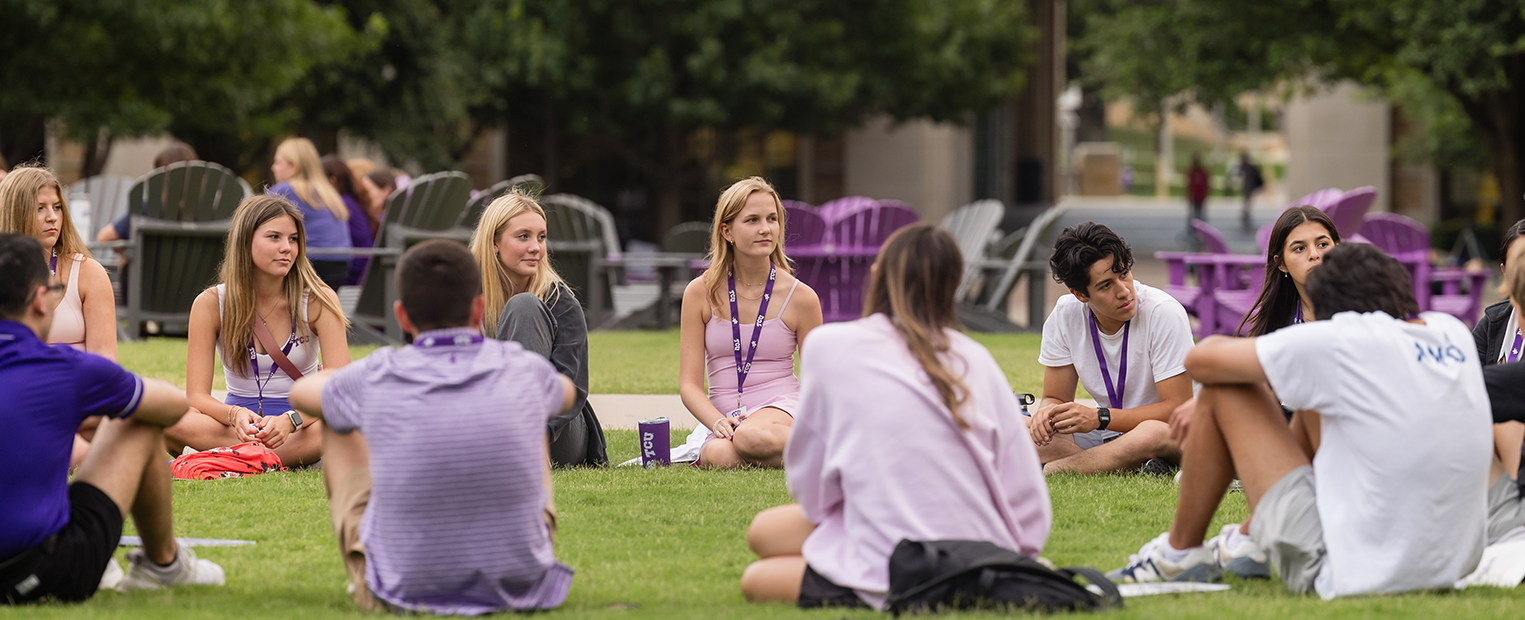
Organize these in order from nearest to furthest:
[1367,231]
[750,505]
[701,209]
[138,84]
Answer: [750,505] → [1367,231] → [138,84] → [701,209]

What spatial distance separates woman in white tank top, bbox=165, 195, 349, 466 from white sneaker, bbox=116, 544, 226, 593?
1.60 meters

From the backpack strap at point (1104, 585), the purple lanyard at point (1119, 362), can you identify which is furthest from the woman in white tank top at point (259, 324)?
the backpack strap at point (1104, 585)

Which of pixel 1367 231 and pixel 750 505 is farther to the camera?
pixel 1367 231

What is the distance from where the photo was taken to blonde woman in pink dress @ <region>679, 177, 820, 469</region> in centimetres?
627

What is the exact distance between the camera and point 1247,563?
4.43 m

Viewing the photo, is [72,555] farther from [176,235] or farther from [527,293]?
[176,235]

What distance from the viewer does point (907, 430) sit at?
3.67 m

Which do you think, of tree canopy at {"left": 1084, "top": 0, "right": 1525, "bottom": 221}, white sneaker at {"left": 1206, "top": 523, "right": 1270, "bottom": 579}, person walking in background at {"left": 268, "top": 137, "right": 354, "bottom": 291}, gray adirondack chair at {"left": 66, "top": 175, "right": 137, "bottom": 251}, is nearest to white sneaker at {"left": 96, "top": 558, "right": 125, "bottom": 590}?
white sneaker at {"left": 1206, "top": 523, "right": 1270, "bottom": 579}

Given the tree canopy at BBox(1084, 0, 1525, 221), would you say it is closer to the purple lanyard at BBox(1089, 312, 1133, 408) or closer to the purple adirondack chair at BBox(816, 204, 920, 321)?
the purple adirondack chair at BBox(816, 204, 920, 321)

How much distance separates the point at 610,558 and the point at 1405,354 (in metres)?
2.36

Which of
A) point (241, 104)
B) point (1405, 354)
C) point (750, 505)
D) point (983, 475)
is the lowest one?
point (750, 505)

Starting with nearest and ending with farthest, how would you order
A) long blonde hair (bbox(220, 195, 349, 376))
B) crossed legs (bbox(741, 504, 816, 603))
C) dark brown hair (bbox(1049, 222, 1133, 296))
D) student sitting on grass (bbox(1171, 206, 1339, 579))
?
crossed legs (bbox(741, 504, 816, 603)) → dark brown hair (bbox(1049, 222, 1133, 296)) → student sitting on grass (bbox(1171, 206, 1339, 579)) → long blonde hair (bbox(220, 195, 349, 376))

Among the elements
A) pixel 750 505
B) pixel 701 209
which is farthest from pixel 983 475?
pixel 701 209

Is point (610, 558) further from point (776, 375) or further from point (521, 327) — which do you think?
point (776, 375)
